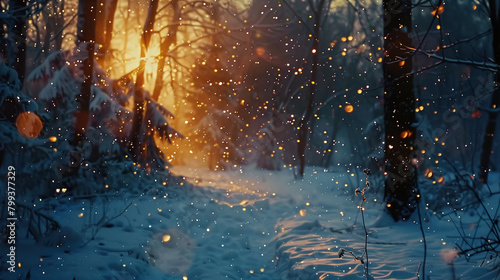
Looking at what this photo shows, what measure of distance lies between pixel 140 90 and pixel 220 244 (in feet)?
28.9

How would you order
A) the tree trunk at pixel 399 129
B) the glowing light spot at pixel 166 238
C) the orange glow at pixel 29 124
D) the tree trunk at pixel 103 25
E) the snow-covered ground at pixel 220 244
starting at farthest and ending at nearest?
the tree trunk at pixel 103 25 → the tree trunk at pixel 399 129 → the glowing light spot at pixel 166 238 → the orange glow at pixel 29 124 → the snow-covered ground at pixel 220 244

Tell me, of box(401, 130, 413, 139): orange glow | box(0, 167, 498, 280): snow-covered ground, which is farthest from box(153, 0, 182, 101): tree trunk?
box(401, 130, 413, 139): orange glow

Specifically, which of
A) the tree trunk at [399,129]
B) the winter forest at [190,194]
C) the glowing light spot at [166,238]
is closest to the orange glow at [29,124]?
the winter forest at [190,194]

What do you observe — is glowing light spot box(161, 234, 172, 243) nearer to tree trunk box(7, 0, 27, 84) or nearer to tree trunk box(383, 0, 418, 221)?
tree trunk box(383, 0, 418, 221)

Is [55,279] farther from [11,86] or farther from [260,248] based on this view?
[260,248]

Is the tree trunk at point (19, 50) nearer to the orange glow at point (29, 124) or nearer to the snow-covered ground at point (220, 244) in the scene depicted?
the orange glow at point (29, 124)

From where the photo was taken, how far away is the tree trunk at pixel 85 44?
10.2 metres

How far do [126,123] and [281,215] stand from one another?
7.52 meters

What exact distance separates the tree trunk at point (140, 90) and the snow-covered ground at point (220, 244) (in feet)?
11.7

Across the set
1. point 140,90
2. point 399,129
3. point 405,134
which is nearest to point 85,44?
point 140,90

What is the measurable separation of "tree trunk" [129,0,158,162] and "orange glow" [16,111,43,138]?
7.86m

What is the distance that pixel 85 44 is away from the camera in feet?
33.4

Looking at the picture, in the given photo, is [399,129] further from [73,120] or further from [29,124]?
[73,120]

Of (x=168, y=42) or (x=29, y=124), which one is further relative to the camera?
(x=168, y=42)
